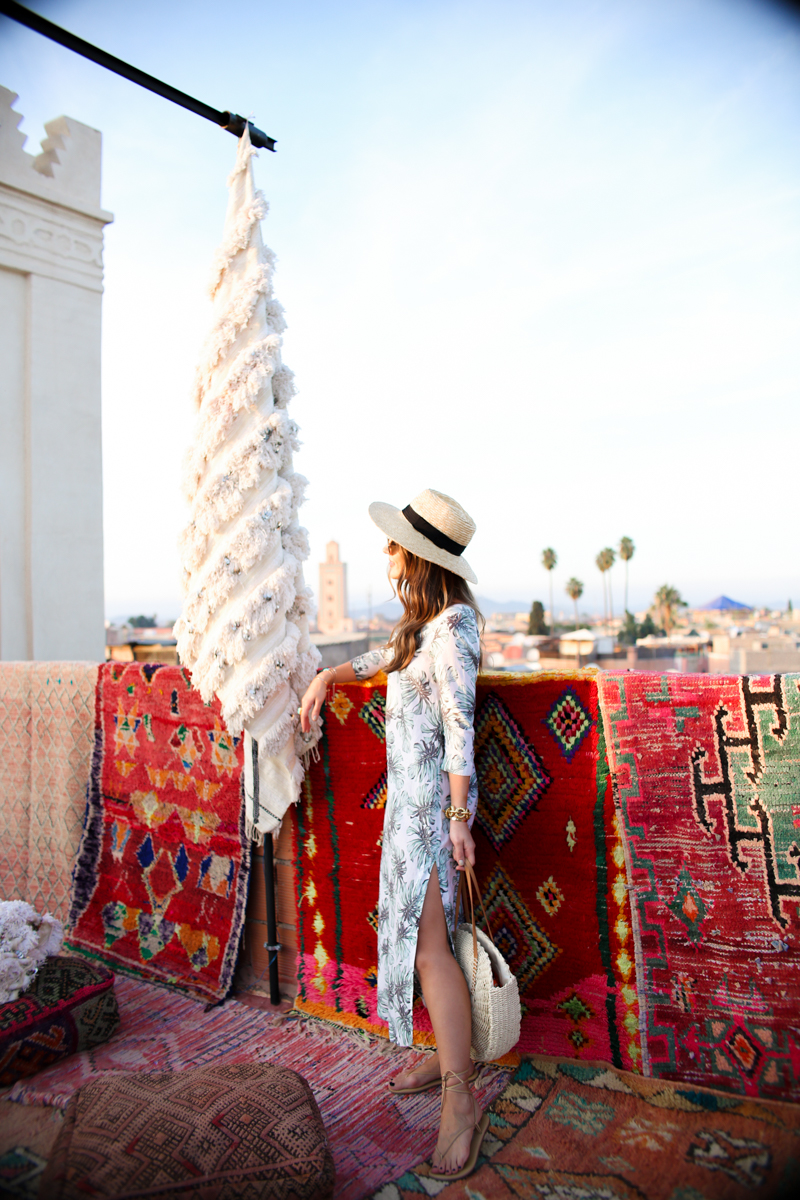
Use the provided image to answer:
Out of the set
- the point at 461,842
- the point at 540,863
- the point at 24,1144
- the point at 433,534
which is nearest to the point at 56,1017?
the point at 24,1144

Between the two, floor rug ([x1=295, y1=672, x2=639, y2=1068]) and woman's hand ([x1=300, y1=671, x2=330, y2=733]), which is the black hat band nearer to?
floor rug ([x1=295, y1=672, x2=639, y2=1068])

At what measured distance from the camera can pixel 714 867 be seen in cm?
193

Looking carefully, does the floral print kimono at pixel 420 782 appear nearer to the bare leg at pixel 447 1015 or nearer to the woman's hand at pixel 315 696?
the bare leg at pixel 447 1015

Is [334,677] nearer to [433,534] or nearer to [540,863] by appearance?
[433,534]

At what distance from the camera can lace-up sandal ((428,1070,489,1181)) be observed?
177 centimetres

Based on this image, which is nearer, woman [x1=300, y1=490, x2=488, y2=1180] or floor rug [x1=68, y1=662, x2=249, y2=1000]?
woman [x1=300, y1=490, x2=488, y2=1180]

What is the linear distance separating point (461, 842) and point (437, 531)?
0.83m

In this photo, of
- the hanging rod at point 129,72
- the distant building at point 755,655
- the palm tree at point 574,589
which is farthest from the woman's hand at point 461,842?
the palm tree at point 574,589

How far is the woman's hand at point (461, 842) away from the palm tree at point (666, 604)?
69135 mm

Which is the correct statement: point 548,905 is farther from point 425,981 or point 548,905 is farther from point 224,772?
point 224,772

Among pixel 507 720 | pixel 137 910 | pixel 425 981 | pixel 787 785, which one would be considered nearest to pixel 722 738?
pixel 787 785

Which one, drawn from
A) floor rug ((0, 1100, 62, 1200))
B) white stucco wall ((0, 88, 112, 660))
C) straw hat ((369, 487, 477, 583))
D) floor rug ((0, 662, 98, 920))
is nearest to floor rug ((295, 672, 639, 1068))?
straw hat ((369, 487, 477, 583))

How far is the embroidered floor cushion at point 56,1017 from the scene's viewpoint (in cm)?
229

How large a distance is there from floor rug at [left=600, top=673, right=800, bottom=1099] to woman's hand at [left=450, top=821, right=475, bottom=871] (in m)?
0.45
